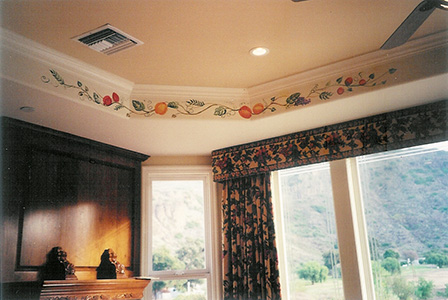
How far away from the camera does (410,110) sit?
11.6 ft

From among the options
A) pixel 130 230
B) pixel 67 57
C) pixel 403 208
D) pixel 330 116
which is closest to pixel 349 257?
pixel 403 208

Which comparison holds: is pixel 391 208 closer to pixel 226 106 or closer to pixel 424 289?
pixel 424 289

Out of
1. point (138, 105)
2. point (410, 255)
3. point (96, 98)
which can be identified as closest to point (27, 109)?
point (96, 98)

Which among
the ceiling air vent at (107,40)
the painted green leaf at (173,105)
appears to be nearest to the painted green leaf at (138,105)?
the painted green leaf at (173,105)

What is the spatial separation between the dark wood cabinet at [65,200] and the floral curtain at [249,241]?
3.01 ft

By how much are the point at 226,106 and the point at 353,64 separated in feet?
3.61

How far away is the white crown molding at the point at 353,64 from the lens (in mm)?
3049

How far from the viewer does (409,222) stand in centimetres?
351

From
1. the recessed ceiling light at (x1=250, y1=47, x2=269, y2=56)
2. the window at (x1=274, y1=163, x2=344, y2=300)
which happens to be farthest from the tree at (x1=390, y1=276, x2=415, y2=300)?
the recessed ceiling light at (x1=250, y1=47, x2=269, y2=56)

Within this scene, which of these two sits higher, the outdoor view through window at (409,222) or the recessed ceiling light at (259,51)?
the recessed ceiling light at (259,51)

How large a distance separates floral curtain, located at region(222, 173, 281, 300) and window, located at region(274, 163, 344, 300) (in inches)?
5.7

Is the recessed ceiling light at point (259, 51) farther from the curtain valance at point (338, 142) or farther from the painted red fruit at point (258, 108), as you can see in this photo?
the curtain valance at point (338, 142)

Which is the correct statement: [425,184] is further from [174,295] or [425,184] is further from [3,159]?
[3,159]

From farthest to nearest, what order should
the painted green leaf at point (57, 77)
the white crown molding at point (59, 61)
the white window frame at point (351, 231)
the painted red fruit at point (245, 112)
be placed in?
the painted red fruit at point (245, 112) < the white window frame at point (351, 231) < the painted green leaf at point (57, 77) < the white crown molding at point (59, 61)
